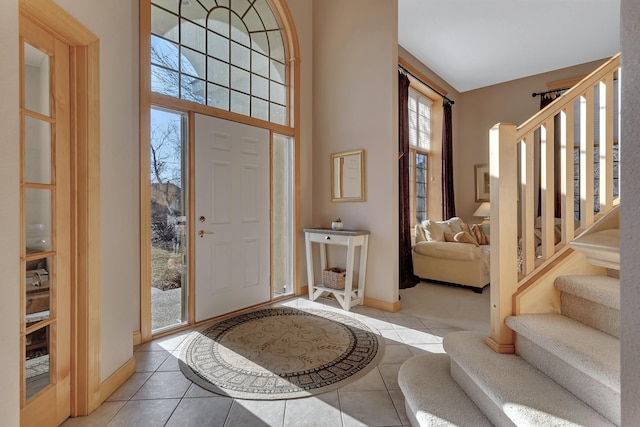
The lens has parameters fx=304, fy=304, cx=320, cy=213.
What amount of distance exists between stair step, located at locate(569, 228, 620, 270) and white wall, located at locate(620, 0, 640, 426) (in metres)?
0.64

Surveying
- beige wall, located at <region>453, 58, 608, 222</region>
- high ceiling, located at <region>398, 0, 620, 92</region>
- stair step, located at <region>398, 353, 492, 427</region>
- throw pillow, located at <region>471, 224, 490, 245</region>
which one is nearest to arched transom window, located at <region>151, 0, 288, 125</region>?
high ceiling, located at <region>398, 0, 620, 92</region>

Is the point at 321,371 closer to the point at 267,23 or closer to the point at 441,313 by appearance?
the point at 441,313

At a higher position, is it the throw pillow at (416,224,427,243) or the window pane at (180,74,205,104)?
the window pane at (180,74,205,104)

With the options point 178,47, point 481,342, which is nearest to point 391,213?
point 481,342

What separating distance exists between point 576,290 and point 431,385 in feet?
2.73

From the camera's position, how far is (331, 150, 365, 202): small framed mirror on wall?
3.37 metres

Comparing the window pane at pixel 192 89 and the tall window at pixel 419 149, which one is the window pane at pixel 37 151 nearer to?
the window pane at pixel 192 89

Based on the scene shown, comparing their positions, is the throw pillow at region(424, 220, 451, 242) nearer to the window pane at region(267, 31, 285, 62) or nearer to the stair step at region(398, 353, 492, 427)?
the stair step at region(398, 353, 492, 427)

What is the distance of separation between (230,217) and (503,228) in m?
2.32

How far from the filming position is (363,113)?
3.36m

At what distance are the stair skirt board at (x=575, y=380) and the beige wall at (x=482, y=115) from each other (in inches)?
206

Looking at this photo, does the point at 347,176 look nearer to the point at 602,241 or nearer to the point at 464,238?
the point at 464,238

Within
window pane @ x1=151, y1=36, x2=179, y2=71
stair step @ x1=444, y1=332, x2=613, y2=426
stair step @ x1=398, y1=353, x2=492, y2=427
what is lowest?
stair step @ x1=398, y1=353, x2=492, y2=427

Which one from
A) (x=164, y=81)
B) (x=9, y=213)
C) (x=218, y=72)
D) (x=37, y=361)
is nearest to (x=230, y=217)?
(x=164, y=81)
